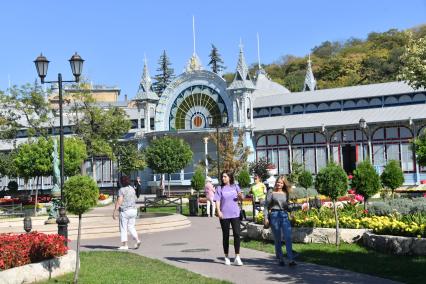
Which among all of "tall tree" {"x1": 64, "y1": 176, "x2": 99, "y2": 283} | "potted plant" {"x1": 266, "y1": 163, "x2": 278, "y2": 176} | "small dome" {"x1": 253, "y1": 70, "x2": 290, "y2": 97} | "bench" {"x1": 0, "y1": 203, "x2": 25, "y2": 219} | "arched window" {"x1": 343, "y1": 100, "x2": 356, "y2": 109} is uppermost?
"small dome" {"x1": 253, "y1": 70, "x2": 290, "y2": 97}

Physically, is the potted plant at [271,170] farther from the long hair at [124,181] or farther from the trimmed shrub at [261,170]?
the long hair at [124,181]

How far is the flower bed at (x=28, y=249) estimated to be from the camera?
33.7 feet

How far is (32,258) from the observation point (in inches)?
429

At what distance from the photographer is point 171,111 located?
5181 centimetres

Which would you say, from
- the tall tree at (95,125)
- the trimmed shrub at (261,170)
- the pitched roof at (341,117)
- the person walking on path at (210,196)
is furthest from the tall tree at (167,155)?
the person walking on path at (210,196)

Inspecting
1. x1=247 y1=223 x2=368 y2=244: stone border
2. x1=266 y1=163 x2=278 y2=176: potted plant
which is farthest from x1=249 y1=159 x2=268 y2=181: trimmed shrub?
x1=247 y1=223 x2=368 y2=244: stone border

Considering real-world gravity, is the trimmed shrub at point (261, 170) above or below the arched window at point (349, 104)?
below

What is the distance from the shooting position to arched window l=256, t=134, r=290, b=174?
47938 mm

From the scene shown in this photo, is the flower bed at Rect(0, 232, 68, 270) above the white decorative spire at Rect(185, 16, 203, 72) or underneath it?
underneath

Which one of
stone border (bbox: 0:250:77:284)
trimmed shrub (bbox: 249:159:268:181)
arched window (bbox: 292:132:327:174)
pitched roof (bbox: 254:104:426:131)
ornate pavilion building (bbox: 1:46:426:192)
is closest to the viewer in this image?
stone border (bbox: 0:250:77:284)

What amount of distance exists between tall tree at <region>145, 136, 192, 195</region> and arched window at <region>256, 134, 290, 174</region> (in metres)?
6.43

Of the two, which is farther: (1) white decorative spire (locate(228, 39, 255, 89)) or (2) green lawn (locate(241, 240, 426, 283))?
(1) white decorative spire (locate(228, 39, 255, 89))

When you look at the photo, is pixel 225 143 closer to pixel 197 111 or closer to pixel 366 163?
pixel 197 111

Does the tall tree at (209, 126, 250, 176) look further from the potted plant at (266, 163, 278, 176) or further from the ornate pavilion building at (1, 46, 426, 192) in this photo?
the potted plant at (266, 163, 278, 176)
